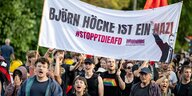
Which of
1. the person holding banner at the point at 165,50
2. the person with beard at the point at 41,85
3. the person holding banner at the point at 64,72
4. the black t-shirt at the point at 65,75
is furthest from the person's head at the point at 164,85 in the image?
the person with beard at the point at 41,85

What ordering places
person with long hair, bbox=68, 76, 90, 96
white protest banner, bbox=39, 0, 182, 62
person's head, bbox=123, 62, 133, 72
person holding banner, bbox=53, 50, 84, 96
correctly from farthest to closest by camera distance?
1. person's head, bbox=123, 62, 133, 72
2. white protest banner, bbox=39, 0, 182, 62
3. person holding banner, bbox=53, 50, 84, 96
4. person with long hair, bbox=68, 76, 90, 96

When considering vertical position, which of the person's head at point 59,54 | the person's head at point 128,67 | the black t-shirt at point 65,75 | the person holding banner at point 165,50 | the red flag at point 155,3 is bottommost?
the black t-shirt at point 65,75

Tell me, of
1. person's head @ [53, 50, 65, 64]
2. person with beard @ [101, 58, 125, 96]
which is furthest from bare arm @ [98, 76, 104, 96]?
person's head @ [53, 50, 65, 64]

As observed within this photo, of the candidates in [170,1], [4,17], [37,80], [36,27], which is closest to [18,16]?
[4,17]

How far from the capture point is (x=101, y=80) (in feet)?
37.4

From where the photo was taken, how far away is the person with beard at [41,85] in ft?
32.0

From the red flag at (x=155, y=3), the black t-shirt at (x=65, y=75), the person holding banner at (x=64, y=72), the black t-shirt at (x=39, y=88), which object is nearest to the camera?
the black t-shirt at (x=39, y=88)

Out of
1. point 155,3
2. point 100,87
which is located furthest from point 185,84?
point 155,3

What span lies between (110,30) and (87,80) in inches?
76.9

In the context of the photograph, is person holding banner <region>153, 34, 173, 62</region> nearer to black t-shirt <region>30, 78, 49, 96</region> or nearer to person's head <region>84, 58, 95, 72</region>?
person's head <region>84, 58, 95, 72</region>

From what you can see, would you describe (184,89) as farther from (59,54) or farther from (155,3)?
(155,3)

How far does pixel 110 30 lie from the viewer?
13.1 meters

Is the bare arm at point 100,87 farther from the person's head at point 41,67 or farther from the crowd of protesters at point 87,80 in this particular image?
the person's head at point 41,67

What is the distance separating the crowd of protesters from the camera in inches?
386
